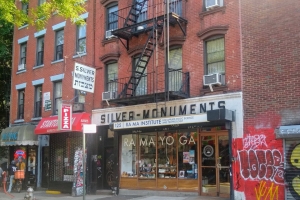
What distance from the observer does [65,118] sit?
16.9 meters

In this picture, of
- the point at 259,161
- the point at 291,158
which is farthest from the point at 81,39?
the point at 291,158

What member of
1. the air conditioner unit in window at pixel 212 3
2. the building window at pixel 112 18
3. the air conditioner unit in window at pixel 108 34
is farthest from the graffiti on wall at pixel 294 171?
the building window at pixel 112 18

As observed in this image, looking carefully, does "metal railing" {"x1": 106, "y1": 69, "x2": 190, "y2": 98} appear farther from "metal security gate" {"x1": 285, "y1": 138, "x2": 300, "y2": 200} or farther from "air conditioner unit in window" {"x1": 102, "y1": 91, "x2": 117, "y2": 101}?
"metal security gate" {"x1": 285, "y1": 138, "x2": 300, "y2": 200}

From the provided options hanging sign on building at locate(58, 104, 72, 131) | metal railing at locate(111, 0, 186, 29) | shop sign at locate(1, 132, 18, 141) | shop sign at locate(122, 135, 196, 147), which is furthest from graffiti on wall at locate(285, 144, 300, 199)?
shop sign at locate(1, 132, 18, 141)

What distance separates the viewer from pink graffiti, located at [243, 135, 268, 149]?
13.0 meters

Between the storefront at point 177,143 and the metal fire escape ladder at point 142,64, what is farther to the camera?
the metal fire escape ladder at point 142,64

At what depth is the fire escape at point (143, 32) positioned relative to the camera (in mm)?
15347

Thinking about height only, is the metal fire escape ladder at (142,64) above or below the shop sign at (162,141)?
above

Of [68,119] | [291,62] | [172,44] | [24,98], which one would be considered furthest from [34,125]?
[291,62]

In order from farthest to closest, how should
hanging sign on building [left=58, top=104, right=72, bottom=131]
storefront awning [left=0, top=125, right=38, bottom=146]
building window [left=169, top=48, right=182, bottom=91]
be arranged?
storefront awning [left=0, top=125, right=38, bottom=146] → hanging sign on building [left=58, top=104, right=72, bottom=131] → building window [left=169, top=48, right=182, bottom=91]

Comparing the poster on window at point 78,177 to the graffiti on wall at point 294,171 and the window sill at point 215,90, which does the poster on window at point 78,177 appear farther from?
the graffiti on wall at point 294,171

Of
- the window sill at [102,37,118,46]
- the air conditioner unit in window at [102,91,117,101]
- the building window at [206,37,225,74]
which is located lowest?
the air conditioner unit in window at [102,91,117,101]

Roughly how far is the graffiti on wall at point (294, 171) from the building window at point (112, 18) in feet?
33.7

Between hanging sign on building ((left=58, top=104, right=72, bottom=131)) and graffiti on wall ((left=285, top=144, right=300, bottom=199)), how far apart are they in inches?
363
